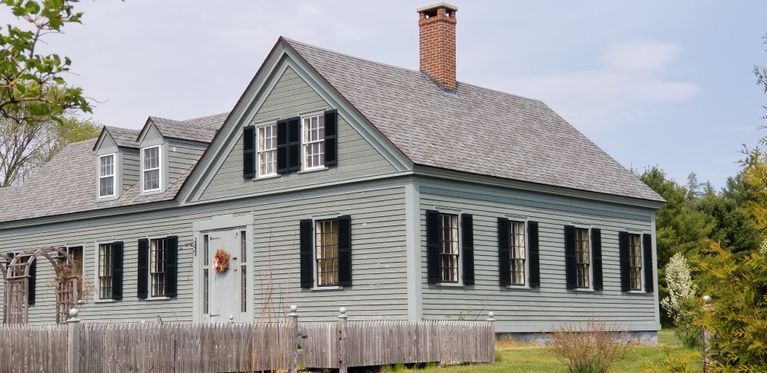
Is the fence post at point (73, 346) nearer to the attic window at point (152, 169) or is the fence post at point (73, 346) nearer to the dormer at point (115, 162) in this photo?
the attic window at point (152, 169)

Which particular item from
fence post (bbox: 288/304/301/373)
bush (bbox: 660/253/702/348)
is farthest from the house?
fence post (bbox: 288/304/301/373)

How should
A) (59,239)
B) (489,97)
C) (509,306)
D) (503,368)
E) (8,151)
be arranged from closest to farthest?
(503,368), (509,306), (489,97), (59,239), (8,151)

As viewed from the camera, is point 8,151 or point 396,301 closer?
point 396,301

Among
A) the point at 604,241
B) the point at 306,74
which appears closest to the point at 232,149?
the point at 306,74

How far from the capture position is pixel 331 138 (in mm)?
25516

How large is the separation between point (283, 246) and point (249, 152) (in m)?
2.73

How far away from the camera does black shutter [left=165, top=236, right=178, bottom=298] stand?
97.2 feet

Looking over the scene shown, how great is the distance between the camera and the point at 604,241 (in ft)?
95.9

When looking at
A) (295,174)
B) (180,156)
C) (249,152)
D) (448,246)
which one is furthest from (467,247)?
(180,156)

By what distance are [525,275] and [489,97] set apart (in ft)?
22.0

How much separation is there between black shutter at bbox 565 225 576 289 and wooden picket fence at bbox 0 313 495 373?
7053 mm

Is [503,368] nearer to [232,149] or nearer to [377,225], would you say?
[377,225]

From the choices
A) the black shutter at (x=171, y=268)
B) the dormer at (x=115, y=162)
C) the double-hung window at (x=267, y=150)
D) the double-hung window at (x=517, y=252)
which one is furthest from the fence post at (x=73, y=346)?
the dormer at (x=115, y=162)

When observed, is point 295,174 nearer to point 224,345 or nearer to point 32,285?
point 224,345
